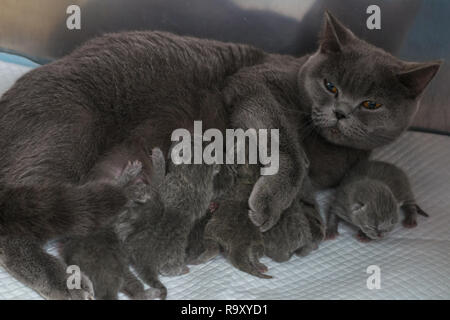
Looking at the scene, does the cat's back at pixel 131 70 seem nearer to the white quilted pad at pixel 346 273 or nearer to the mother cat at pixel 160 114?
the mother cat at pixel 160 114

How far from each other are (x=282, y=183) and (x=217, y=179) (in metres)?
0.20

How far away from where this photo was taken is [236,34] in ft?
7.37

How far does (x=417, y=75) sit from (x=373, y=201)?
412 millimetres

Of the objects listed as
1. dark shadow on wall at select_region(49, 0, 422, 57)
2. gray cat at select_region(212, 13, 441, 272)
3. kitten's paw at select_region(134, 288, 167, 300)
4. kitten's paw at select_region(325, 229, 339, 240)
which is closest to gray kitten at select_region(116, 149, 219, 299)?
kitten's paw at select_region(134, 288, 167, 300)

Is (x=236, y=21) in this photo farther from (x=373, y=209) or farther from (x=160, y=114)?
(x=373, y=209)

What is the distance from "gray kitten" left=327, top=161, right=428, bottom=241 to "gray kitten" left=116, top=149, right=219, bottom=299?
47 cm

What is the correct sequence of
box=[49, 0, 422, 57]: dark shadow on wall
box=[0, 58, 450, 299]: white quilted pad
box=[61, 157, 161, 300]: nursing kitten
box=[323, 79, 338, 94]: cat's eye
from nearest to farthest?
1. box=[61, 157, 161, 300]: nursing kitten
2. box=[0, 58, 450, 299]: white quilted pad
3. box=[323, 79, 338, 94]: cat's eye
4. box=[49, 0, 422, 57]: dark shadow on wall

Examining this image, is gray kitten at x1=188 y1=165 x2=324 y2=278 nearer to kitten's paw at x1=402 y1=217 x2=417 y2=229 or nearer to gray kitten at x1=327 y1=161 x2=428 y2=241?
gray kitten at x1=327 y1=161 x2=428 y2=241

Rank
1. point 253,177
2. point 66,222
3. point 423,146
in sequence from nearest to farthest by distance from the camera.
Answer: point 66,222, point 253,177, point 423,146

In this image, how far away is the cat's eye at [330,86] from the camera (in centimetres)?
173

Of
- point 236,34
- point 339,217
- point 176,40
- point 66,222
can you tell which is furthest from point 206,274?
point 236,34

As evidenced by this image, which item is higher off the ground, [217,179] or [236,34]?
[236,34]

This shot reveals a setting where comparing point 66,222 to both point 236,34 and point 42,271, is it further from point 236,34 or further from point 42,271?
point 236,34

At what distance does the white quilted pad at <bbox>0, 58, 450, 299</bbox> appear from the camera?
148 cm
